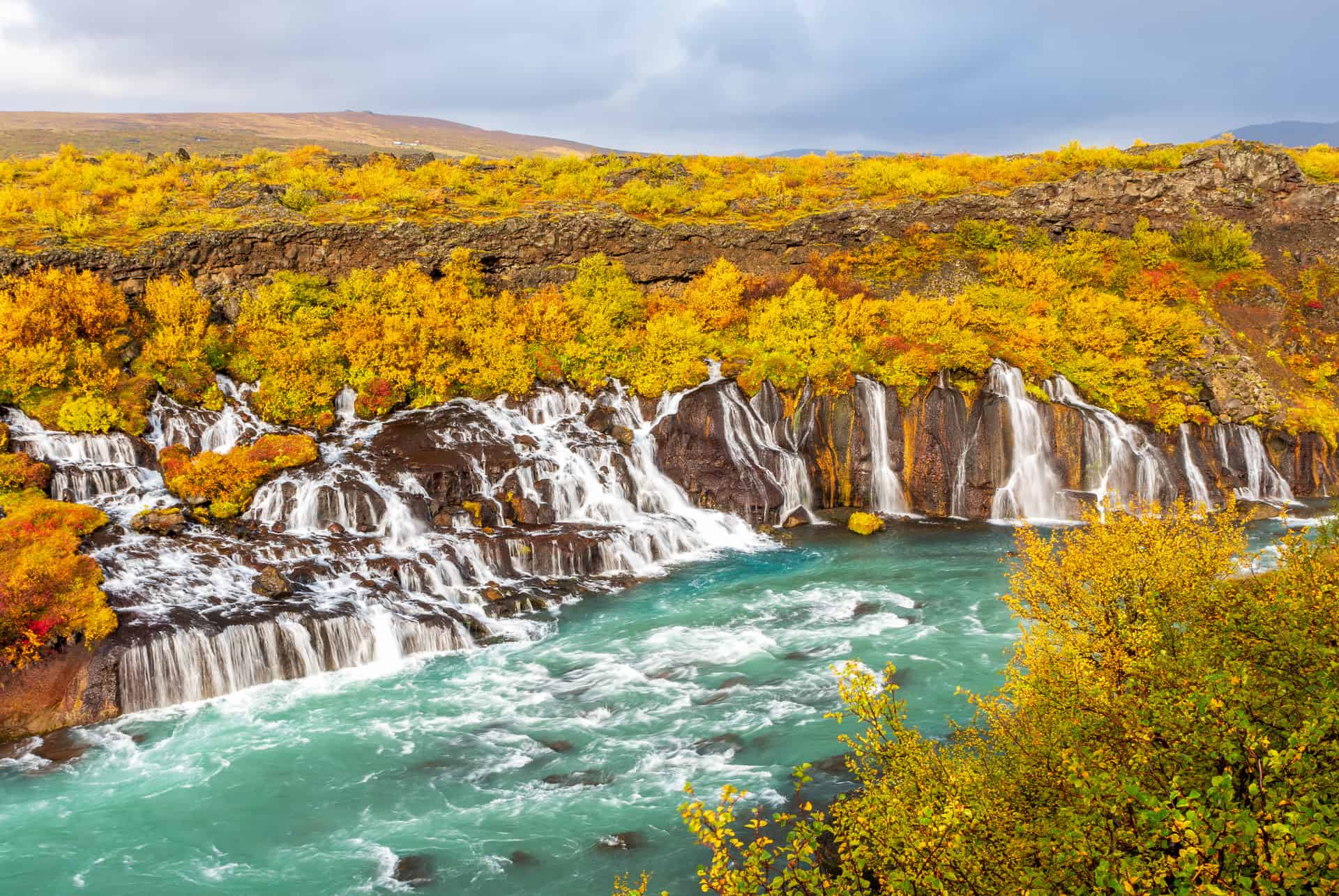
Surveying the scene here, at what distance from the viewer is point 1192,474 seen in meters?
37.6

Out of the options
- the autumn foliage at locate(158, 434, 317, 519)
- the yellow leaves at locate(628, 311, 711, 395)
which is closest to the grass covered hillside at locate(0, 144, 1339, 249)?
the yellow leaves at locate(628, 311, 711, 395)

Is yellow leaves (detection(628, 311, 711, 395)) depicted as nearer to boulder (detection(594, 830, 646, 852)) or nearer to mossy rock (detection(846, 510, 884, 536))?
mossy rock (detection(846, 510, 884, 536))

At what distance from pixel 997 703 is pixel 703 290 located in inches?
1478

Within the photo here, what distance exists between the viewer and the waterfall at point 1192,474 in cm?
3716

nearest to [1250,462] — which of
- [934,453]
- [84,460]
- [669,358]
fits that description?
[934,453]

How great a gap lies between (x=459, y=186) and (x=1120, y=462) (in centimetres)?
4739

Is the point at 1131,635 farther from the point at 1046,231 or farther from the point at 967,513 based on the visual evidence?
the point at 1046,231

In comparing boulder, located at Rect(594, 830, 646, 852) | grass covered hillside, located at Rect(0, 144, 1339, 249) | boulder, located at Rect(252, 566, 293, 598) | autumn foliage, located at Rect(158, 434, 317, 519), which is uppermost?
grass covered hillside, located at Rect(0, 144, 1339, 249)

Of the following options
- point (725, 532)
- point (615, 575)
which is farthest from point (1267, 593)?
point (725, 532)

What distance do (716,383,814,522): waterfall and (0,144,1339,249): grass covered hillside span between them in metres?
19.5

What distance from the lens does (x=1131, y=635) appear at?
11.4 meters

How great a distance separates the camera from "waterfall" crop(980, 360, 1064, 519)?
1476 inches

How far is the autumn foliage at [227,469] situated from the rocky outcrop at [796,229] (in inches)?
567

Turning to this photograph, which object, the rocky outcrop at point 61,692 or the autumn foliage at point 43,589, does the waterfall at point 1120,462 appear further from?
the autumn foliage at point 43,589
